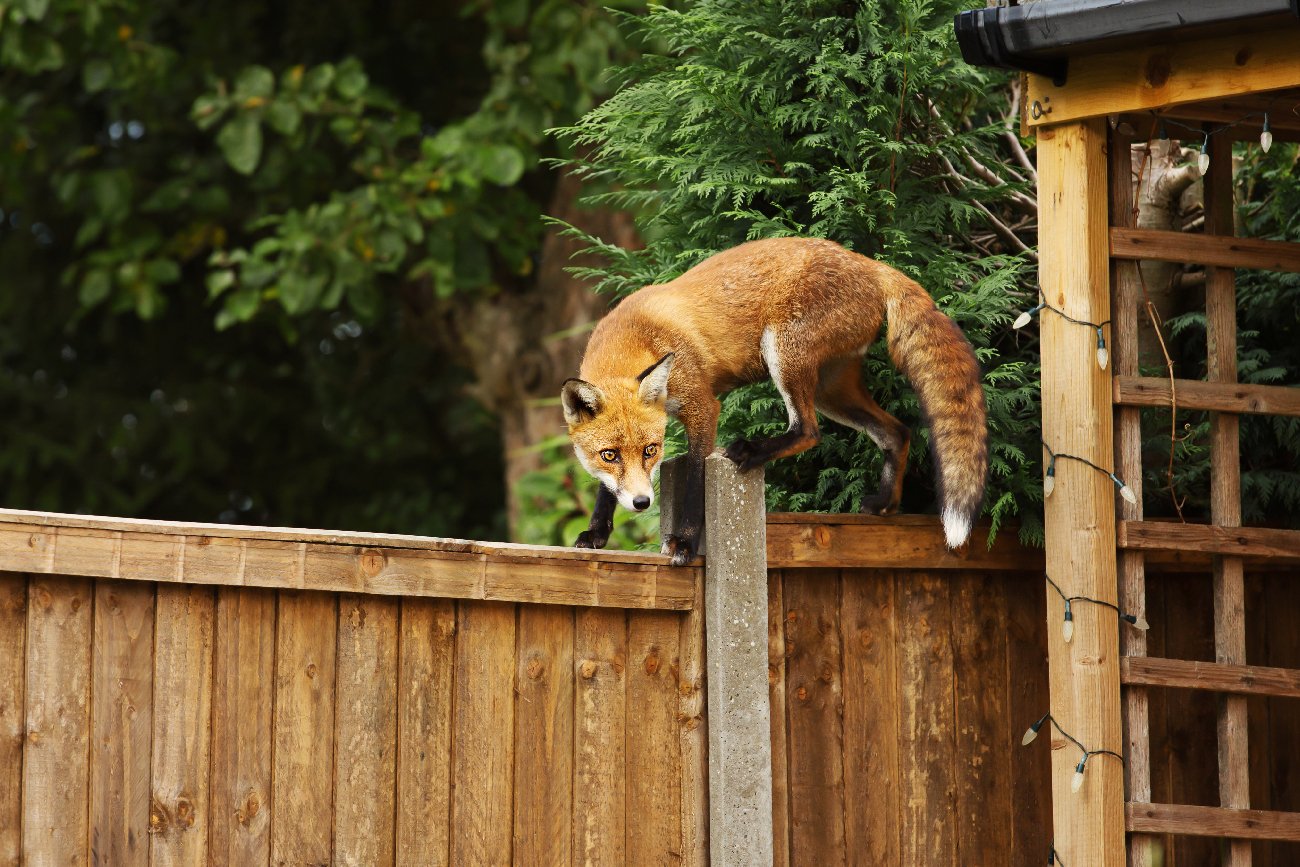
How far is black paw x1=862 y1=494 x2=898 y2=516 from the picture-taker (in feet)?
14.6

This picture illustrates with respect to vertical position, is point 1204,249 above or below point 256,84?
below

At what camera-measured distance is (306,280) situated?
802 cm

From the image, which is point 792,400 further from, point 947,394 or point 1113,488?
point 1113,488

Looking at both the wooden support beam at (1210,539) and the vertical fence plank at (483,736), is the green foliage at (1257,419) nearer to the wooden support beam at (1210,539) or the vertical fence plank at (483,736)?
the wooden support beam at (1210,539)

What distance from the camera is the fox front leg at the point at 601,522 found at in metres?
4.39

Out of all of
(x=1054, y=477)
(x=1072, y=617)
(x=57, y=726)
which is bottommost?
(x=57, y=726)

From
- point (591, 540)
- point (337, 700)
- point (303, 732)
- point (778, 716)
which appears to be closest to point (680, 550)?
point (591, 540)

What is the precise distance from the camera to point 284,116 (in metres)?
7.87

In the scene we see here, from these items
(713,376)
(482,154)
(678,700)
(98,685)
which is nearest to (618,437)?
(713,376)

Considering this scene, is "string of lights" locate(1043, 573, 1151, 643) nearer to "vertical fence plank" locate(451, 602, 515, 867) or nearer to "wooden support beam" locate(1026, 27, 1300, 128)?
"wooden support beam" locate(1026, 27, 1300, 128)

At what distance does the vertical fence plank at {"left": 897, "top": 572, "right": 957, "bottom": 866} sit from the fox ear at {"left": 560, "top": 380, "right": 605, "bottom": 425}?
1.09m

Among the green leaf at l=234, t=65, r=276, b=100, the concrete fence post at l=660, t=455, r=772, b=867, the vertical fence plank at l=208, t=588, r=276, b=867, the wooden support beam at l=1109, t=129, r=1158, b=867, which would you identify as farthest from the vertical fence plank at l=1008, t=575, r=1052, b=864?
the green leaf at l=234, t=65, r=276, b=100

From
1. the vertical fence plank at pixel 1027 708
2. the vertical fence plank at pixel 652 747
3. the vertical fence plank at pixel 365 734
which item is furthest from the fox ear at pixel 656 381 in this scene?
the vertical fence plank at pixel 1027 708

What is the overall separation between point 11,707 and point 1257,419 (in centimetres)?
401
